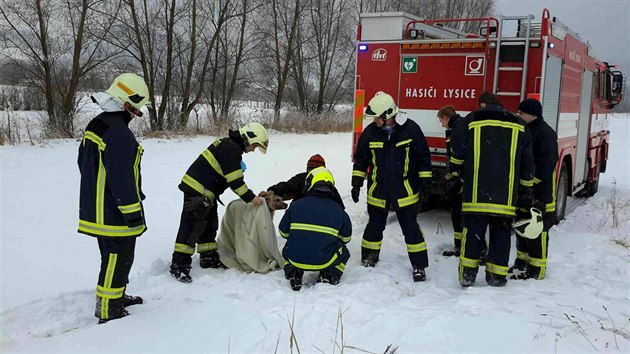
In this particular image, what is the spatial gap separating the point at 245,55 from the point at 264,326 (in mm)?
17628

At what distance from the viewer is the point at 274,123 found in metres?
17.7

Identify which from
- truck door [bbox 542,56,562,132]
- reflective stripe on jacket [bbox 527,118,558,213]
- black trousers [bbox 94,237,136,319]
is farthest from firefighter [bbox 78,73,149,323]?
truck door [bbox 542,56,562,132]

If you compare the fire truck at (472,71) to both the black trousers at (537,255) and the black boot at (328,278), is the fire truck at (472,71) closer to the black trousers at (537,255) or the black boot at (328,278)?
the black trousers at (537,255)

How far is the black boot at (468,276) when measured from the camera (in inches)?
184

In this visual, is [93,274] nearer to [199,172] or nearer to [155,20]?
[199,172]

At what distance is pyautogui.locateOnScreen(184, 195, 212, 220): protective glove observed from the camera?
15.4 feet

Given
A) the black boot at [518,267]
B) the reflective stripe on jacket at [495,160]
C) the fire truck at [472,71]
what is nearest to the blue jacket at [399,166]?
the reflective stripe on jacket at [495,160]

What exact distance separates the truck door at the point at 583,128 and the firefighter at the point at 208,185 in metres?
5.51

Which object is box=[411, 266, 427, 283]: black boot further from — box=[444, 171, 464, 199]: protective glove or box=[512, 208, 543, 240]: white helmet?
box=[512, 208, 543, 240]: white helmet

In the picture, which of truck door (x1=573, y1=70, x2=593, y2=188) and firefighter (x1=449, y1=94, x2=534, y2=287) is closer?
firefighter (x1=449, y1=94, x2=534, y2=287)

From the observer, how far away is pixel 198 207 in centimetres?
470

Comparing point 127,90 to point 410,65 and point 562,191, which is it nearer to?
point 410,65

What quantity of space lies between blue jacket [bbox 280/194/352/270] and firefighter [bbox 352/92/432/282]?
0.67m

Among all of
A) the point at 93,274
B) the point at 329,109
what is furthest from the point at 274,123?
the point at 93,274
